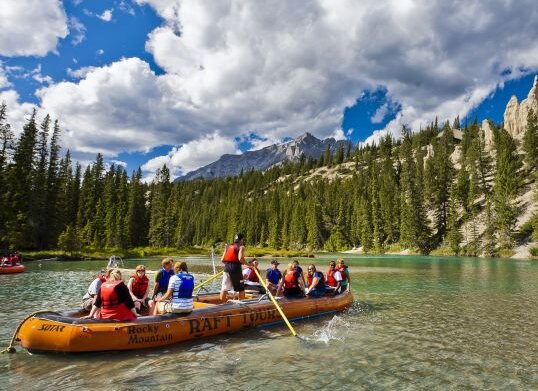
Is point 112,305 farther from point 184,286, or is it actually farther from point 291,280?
point 291,280

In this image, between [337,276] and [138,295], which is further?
[337,276]

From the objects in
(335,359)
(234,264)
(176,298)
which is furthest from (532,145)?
(176,298)

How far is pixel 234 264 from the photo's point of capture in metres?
14.8

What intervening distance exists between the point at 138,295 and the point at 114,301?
298 cm

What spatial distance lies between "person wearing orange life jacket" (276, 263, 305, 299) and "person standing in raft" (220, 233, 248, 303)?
88.9 inches

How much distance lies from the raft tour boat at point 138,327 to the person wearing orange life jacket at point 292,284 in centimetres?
130

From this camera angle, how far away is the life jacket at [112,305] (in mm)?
11070

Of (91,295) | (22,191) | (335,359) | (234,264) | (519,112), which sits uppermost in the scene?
(519,112)

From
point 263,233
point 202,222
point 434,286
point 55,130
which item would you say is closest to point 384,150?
point 263,233

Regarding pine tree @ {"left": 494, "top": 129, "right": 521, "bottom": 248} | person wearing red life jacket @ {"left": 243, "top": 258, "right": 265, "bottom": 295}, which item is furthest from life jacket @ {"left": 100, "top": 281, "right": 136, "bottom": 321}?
pine tree @ {"left": 494, "top": 129, "right": 521, "bottom": 248}

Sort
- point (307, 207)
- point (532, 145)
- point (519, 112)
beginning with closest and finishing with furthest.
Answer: point (532, 145)
point (519, 112)
point (307, 207)

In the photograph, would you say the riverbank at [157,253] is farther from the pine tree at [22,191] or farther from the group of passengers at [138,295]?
the group of passengers at [138,295]

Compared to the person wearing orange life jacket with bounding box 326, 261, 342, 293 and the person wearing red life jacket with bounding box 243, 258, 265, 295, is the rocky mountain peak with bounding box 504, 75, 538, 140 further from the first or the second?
the person wearing red life jacket with bounding box 243, 258, 265, 295

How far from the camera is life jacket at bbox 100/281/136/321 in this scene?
11.1 m
